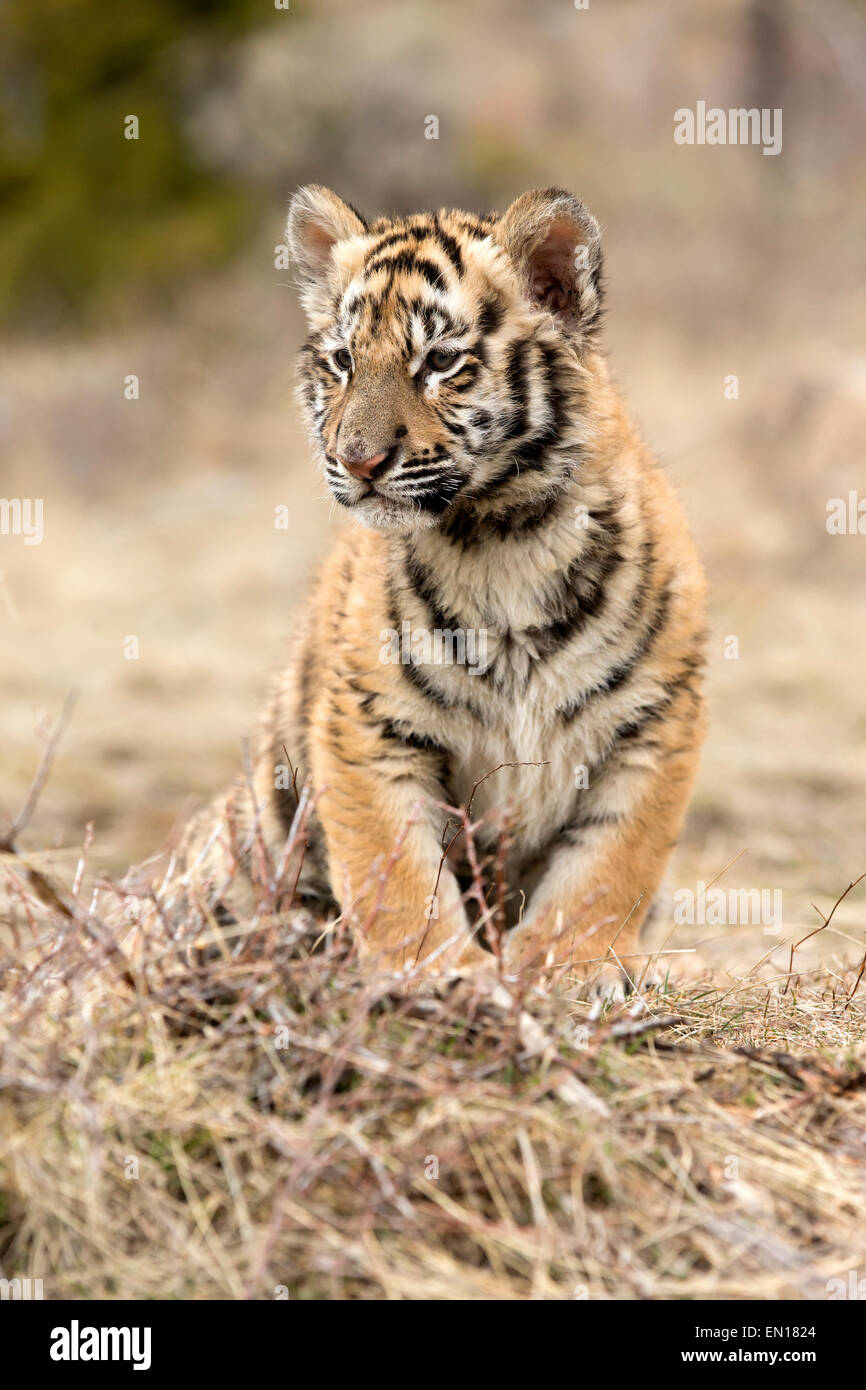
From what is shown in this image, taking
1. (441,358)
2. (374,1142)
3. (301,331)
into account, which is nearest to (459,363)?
(441,358)

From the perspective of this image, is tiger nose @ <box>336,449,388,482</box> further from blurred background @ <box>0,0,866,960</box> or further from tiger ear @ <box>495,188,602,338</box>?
blurred background @ <box>0,0,866,960</box>

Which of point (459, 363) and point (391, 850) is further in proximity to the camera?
point (391, 850)

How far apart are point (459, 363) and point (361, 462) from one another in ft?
1.41

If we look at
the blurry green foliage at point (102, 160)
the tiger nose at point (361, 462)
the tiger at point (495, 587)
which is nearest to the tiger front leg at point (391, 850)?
the tiger at point (495, 587)

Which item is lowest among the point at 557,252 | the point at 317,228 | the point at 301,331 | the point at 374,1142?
the point at 374,1142

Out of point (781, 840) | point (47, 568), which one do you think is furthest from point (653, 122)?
point (781, 840)

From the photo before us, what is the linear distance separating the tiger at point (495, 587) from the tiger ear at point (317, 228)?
0.04 feet

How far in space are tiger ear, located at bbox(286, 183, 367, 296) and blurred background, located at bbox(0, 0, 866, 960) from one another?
3.41 metres

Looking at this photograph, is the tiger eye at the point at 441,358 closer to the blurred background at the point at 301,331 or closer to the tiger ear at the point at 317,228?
the tiger ear at the point at 317,228

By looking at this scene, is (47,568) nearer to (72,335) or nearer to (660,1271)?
(72,335)

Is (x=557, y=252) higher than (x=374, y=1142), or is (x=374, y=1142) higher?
(x=557, y=252)

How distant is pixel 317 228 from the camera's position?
4648 mm

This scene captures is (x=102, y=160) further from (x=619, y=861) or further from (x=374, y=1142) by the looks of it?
(x=374, y=1142)

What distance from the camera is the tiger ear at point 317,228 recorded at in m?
4.57
